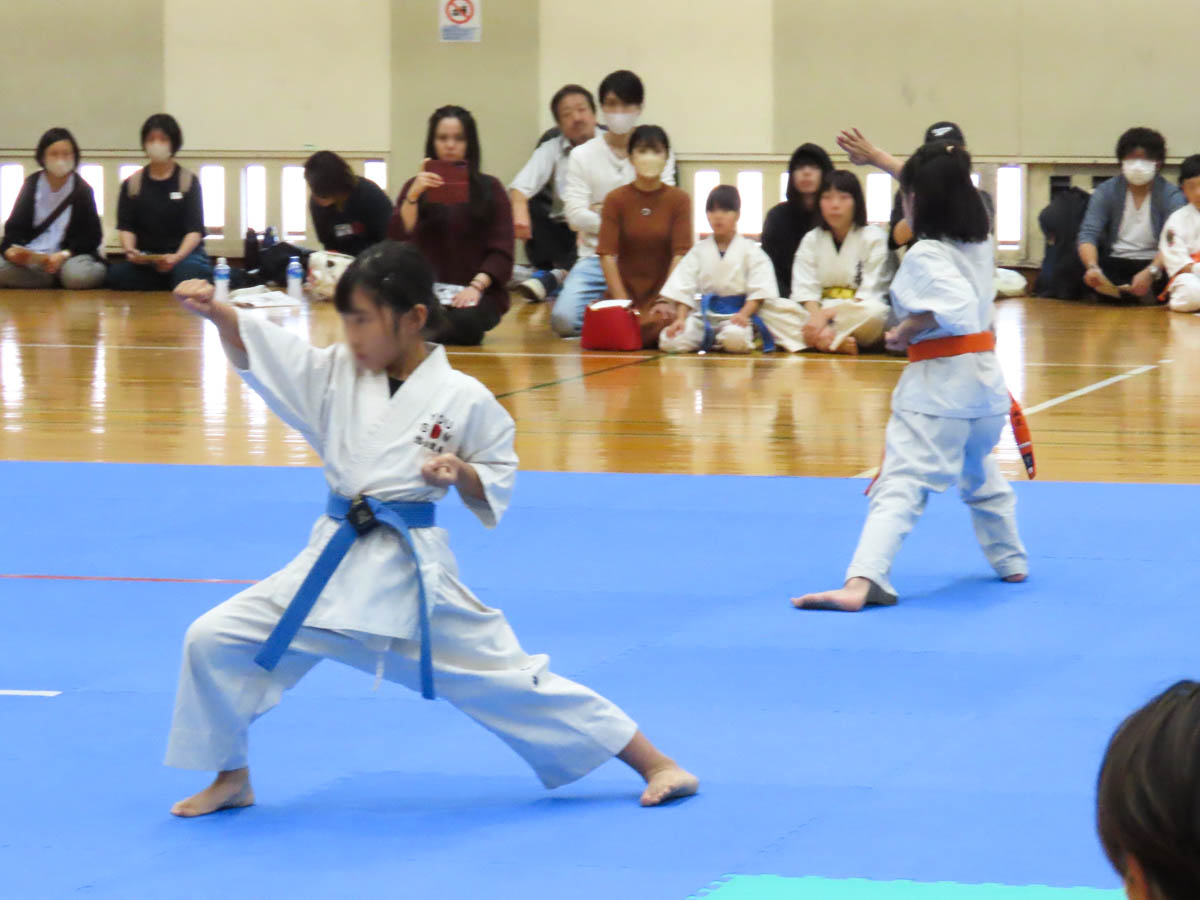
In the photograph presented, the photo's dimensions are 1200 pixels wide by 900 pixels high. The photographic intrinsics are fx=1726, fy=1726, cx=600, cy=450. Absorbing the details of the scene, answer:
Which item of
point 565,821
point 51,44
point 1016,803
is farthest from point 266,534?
point 51,44

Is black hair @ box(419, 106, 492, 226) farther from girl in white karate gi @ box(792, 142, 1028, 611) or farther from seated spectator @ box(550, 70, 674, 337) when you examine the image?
girl in white karate gi @ box(792, 142, 1028, 611)

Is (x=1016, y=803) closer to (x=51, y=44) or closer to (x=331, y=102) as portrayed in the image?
(x=331, y=102)

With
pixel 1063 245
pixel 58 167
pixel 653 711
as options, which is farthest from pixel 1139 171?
pixel 653 711

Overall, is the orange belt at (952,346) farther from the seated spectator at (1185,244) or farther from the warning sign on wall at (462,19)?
the warning sign on wall at (462,19)

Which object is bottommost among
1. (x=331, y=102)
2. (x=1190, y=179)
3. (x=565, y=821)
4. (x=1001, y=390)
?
(x=565, y=821)

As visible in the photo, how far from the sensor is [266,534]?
214 inches

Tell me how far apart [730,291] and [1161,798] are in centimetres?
944

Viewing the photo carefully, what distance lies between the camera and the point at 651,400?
8383mm

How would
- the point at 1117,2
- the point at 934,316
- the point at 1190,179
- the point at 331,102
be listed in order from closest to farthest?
1. the point at 934,316
2. the point at 1190,179
3. the point at 1117,2
4. the point at 331,102

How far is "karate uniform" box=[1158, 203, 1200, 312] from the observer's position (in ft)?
40.1

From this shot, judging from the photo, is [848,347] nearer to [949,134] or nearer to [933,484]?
[949,134]

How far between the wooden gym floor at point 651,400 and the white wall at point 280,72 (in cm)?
384

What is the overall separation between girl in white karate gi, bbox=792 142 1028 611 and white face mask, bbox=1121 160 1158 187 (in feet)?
27.7

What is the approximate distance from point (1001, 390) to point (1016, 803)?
1886 mm
